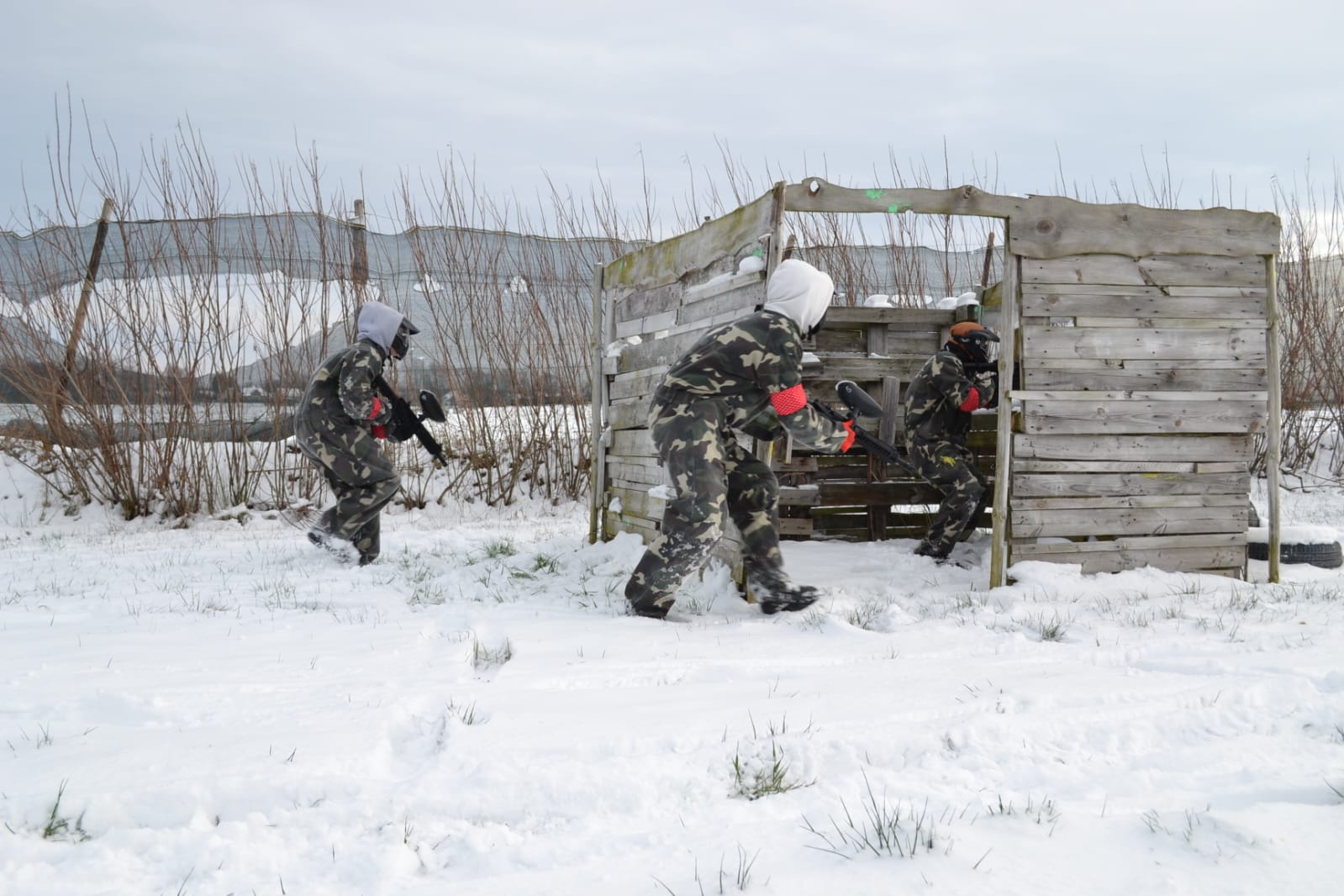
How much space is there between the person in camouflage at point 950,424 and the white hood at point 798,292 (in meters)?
2.46

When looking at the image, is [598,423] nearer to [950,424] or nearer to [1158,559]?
[950,424]

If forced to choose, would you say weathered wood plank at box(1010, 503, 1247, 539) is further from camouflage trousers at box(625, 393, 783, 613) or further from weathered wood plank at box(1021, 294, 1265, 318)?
camouflage trousers at box(625, 393, 783, 613)

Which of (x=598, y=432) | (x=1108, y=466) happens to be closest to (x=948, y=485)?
(x=1108, y=466)

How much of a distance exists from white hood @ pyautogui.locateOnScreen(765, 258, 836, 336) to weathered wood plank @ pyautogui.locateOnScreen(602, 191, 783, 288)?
57cm

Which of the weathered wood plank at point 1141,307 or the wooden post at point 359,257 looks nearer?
the weathered wood plank at point 1141,307

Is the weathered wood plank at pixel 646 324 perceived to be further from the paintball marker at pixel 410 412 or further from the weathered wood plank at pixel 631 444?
the paintball marker at pixel 410 412

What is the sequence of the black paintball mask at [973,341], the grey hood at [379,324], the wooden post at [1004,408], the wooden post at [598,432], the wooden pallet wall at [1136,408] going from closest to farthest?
the wooden post at [1004,408]
the wooden pallet wall at [1136,408]
the grey hood at [379,324]
the black paintball mask at [973,341]
the wooden post at [598,432]

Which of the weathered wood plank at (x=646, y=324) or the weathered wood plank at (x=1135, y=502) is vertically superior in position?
the weathered wood plank at (x=646, y=324)

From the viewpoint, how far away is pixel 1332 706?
9.20 ft

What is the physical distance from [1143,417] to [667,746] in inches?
178

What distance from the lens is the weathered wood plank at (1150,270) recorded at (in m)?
5.55

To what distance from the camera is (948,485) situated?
6.73 m

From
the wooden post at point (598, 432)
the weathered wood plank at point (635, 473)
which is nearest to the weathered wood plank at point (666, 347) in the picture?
the wooden post at point (598, 432)

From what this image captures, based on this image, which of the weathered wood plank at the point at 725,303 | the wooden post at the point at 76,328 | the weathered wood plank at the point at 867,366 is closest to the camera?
the weathered wood plank at the point at 725,303
